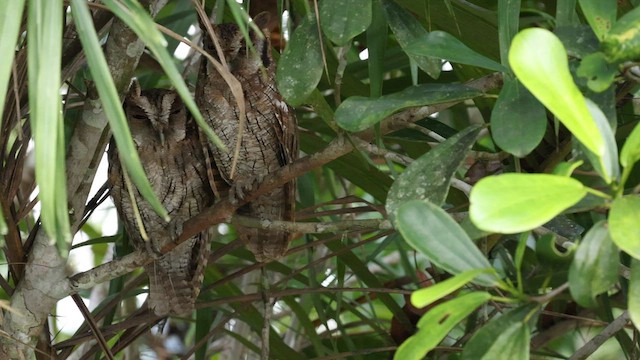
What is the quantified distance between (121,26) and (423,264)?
1.63 meters

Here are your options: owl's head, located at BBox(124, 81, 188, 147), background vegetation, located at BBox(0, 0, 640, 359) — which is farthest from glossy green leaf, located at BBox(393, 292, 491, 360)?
owl's head, located at BBox(124, 81, 188, 147)

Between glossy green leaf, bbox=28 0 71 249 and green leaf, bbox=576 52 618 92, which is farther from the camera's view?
green leaf, bbox=576 52 618 92

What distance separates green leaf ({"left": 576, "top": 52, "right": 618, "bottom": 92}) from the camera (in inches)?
32.0

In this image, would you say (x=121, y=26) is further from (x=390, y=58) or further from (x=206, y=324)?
(x=206, y=324)

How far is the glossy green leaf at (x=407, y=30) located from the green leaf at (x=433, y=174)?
17cm

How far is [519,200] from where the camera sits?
0.66 m

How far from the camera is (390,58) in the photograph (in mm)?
1744

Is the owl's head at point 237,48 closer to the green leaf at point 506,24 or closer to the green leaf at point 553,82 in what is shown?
the green leaf at point 506,24

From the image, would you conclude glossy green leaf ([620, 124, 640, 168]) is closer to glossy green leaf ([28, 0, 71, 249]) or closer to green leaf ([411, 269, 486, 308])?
green leaf ([411, 269, 486, 308])

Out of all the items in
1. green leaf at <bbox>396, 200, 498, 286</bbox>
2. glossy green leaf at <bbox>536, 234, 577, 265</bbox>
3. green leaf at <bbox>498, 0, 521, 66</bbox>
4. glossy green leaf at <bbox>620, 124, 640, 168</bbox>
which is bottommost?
glossy green leaf at <bbox>536, 234, 577, 265</bbox>

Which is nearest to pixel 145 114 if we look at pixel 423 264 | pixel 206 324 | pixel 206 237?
pixel 206 237

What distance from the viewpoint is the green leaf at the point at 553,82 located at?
0.68 metres

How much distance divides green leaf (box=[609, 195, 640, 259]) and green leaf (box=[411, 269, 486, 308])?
0.36 ft

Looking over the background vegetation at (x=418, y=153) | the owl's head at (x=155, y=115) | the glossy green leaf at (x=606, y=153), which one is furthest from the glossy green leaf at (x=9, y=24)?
the owl's head at (x=155, y=115)
